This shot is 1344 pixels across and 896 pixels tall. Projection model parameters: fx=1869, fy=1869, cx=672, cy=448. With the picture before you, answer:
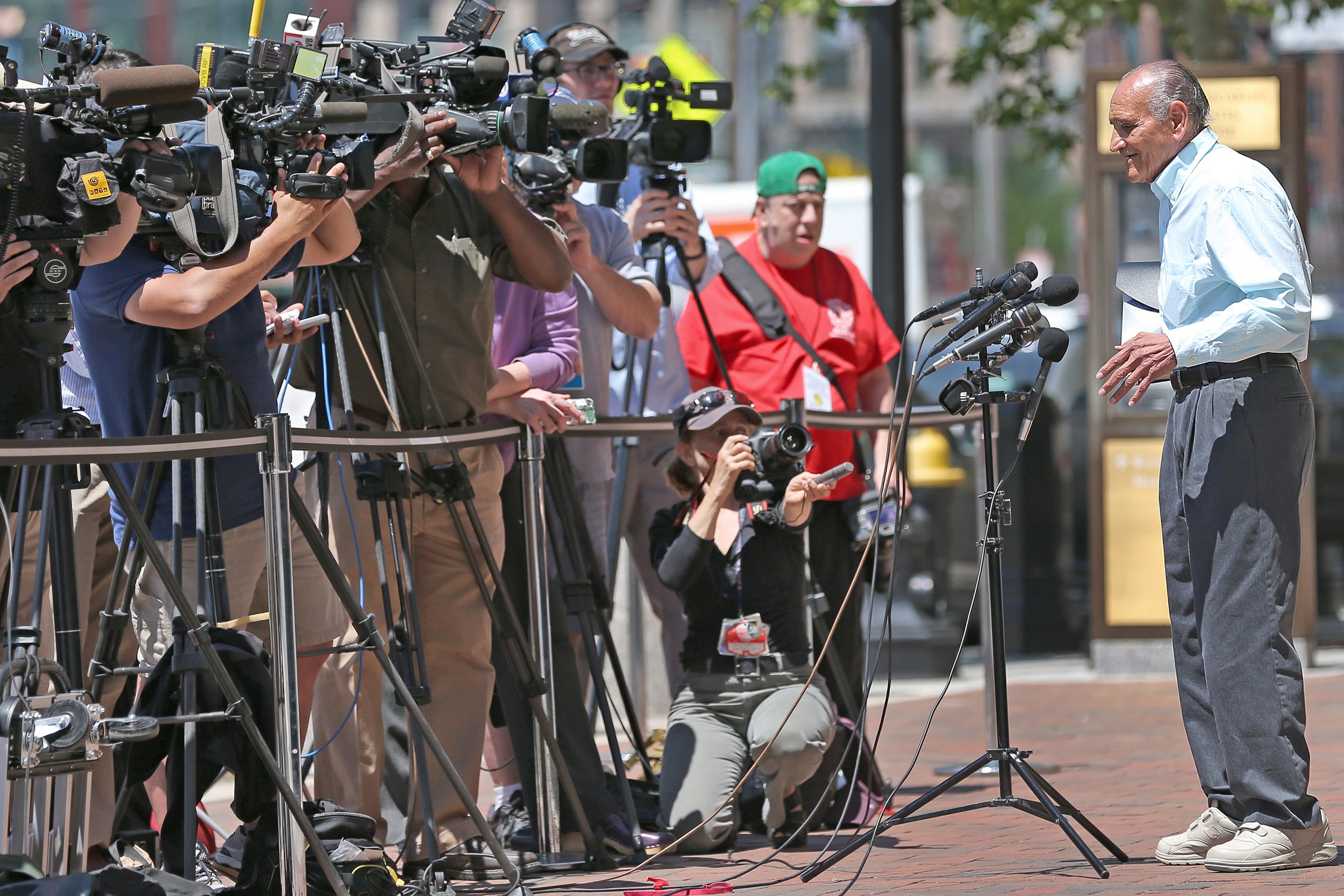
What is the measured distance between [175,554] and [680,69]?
15343 mm

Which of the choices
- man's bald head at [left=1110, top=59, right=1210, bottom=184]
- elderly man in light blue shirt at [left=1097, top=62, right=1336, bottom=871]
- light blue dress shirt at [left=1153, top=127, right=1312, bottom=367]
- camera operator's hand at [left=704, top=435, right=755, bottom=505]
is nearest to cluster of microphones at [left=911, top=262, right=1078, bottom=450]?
elderly man in light blue shirt at [left=1097, top=62, right=1336, bottom=871]

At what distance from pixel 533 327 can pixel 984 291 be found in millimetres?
1586

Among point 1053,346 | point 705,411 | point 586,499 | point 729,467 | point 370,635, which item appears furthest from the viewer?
point 586,499

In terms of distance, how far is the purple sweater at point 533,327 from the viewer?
6.04 m

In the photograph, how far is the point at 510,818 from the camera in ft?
19.7

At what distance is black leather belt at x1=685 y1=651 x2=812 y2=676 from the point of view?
235 inches

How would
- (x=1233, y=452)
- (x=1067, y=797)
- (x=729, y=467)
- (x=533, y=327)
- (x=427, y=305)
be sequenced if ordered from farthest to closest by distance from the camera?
1. (x=1067, y=797)
2. (x=533, y=327)
3. (x=729, y=467)
4. (x=427, y=305)
5. (x=1233, y=452)

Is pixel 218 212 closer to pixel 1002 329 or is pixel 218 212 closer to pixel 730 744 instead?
pixel 1002 329

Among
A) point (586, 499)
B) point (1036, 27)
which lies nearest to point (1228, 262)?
point (586, 499)

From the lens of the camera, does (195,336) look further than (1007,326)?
No

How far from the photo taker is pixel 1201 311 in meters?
5.11

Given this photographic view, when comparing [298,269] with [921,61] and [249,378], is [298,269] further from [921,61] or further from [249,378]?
[921,61]

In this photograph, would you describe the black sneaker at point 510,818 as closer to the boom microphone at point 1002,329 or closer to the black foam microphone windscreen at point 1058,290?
the boom microphone at point 1002,329

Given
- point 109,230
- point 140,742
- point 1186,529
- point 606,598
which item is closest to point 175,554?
point 140,742
